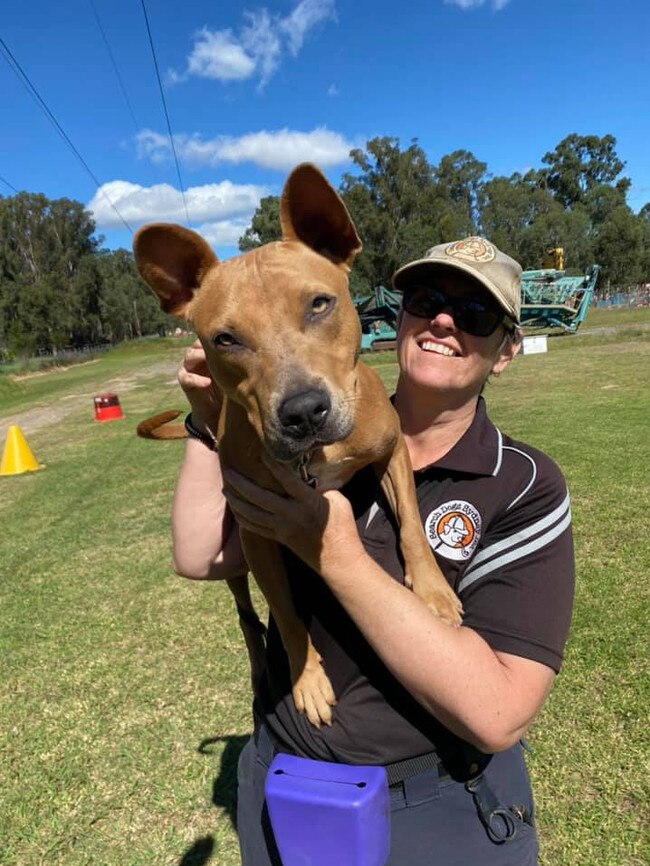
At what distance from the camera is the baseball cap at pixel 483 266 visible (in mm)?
1959

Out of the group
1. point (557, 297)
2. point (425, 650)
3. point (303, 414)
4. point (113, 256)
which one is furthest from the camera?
point (113, 256)

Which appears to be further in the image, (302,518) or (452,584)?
(452,584)

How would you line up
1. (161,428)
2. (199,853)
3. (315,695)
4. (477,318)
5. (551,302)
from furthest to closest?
(551,302)
(161,428)
(199,853)
(477,318)
(315,695)

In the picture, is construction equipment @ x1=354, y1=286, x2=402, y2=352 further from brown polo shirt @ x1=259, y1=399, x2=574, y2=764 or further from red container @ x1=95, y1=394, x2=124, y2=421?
brown polo shirt @ x1=259, y1=399, x2=574, y2=764

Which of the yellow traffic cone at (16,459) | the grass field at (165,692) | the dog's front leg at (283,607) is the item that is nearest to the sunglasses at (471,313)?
the dog's front leg at (283,607)

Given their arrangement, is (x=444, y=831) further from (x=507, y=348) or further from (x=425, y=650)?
(x=507, y=348)

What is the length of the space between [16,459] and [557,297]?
23.7 m

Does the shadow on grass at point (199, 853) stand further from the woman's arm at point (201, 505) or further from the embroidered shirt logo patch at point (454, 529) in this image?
the embroidered shirt logo patch at point (454, 529)

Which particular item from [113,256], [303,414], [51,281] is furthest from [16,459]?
[113,256]

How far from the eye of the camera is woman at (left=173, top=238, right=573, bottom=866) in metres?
1.59

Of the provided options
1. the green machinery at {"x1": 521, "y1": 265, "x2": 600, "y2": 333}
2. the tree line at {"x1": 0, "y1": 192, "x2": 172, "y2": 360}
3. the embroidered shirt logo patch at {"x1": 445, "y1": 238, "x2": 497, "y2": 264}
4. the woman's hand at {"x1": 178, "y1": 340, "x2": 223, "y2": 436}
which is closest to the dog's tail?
the woman's hand at {"x1": 178, "y1": 340, "x2": 223, "y2": 436}

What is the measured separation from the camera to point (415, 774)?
5.70 ft

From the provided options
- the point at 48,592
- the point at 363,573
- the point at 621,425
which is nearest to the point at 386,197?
the point at 621,425

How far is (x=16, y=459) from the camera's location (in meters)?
11.8
